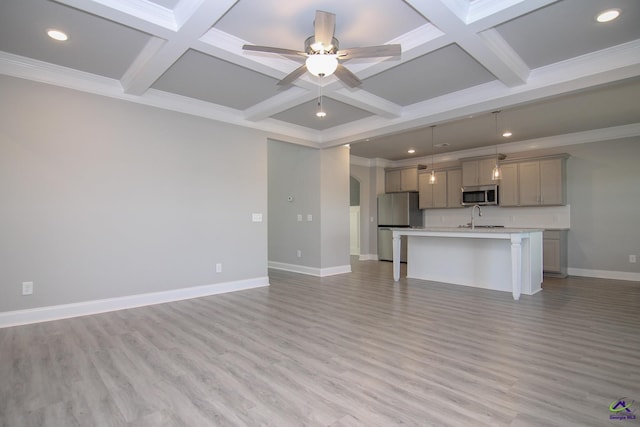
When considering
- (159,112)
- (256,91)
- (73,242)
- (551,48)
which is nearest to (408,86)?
(551,48)

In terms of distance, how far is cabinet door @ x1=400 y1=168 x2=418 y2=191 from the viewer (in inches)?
333

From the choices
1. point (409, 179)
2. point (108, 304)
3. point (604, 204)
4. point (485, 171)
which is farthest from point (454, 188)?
point (108, 304)

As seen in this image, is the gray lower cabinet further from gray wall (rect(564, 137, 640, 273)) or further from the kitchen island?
the kitchen island

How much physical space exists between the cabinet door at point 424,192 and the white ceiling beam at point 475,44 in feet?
14.9

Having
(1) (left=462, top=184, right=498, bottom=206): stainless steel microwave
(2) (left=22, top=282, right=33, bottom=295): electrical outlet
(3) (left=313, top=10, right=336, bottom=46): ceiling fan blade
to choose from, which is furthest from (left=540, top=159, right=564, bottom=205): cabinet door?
(2) (left=22, top=282, right=33, bottom=295): electrical outlet

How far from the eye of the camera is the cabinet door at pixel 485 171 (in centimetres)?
708

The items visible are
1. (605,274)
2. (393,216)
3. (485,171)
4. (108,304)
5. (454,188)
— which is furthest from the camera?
(393,216)

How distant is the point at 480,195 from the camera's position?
7.28 m

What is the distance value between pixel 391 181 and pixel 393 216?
1017mm

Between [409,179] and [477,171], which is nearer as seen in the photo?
[477,171]

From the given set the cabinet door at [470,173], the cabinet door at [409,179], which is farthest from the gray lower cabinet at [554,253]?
the cabinet door at [409,179]

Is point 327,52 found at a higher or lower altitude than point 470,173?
higher

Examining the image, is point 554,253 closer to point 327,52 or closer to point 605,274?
point 605,274

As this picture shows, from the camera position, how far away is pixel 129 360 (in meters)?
2.55
